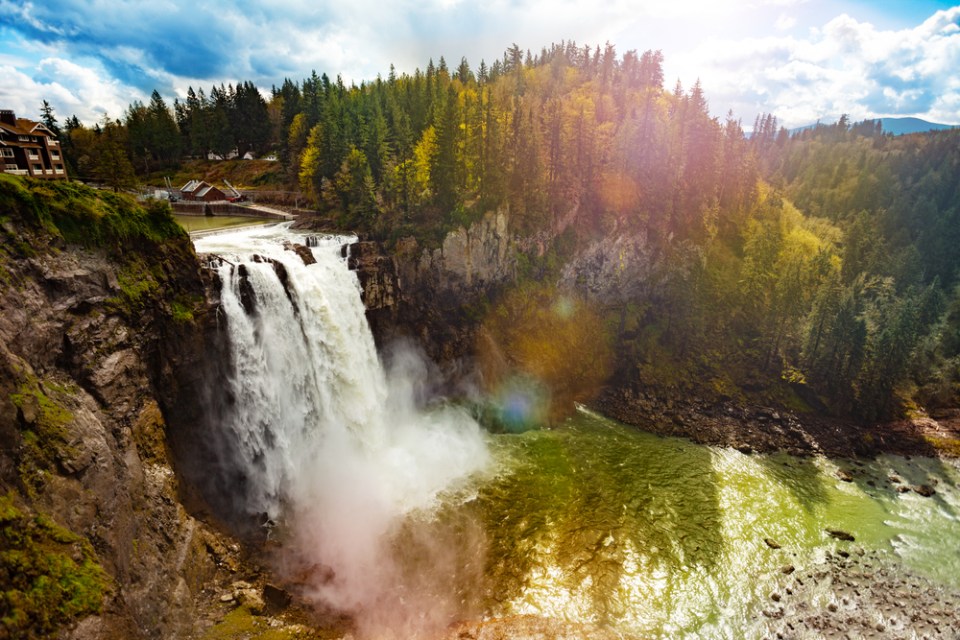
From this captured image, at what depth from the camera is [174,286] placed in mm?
24938

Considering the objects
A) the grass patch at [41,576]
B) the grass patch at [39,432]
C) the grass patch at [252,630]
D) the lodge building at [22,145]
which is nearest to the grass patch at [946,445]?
the grass patch at [252,630]

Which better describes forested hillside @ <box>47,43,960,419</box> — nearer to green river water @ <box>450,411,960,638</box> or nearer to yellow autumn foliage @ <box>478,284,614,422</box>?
yellow autumn foliage @ <box>478,284,614,422</box>

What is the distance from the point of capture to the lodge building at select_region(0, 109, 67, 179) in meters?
34.3

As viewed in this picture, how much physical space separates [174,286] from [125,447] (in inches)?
359

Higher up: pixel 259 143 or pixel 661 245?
pixel 259 143

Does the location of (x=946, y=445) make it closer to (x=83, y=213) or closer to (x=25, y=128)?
(x=83, y=213)

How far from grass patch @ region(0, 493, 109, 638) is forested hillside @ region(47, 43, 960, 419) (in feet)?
98.4

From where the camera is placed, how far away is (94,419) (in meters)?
19.0

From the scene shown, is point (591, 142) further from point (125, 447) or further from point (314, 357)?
point (125, 447)

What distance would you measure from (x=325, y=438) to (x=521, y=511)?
14375 millimetres

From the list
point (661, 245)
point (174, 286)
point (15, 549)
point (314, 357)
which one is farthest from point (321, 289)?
point (661, 245)

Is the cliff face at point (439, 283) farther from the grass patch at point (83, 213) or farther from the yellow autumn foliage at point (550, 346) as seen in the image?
the grass patch at point (83, 213)

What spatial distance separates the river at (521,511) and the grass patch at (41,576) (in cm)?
957

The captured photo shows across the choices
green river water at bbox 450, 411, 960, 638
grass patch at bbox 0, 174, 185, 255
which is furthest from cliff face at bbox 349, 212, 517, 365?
grass patch at bbox 0, 174, 185, 255
